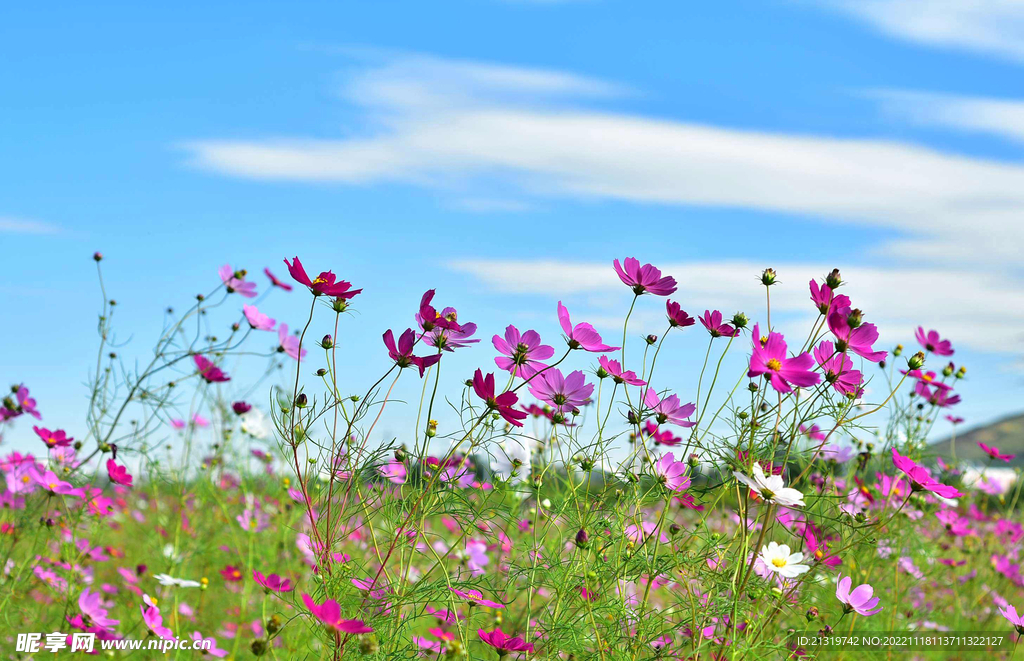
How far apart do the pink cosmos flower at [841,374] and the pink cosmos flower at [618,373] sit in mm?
343

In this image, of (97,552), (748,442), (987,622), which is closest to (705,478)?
(748,442)

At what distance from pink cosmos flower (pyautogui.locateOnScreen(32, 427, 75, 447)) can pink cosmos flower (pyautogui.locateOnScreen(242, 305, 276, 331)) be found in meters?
0.61

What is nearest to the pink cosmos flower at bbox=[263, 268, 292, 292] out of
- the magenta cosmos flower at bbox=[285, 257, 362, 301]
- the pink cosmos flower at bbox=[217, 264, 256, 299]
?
the pink cosmos flower at bbox=[217, 264, 256, 299]

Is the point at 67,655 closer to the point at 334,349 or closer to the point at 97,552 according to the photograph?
the point at 97,552

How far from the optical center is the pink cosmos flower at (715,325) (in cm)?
164

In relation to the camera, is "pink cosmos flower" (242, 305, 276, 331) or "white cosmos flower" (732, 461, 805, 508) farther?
"pink cosmos flower" (242, 305, 276, 331)

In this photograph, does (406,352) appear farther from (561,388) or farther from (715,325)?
(715,325)

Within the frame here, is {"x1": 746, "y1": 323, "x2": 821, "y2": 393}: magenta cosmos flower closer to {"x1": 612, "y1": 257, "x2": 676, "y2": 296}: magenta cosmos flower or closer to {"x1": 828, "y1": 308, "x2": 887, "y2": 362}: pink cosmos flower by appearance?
{"x1": 828, "y1": 308, "x2": 887, "y2": 362}: pink cosmos flower

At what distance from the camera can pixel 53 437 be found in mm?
2367

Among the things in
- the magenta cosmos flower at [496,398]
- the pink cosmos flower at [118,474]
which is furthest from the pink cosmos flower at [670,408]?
the pink cosmos flower at [118,474]

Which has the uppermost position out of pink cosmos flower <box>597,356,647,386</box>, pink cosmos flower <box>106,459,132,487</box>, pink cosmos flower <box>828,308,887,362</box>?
pink cosmos flower <box>828,308,887,362</box>

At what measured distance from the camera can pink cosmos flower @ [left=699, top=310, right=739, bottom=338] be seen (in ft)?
5.38

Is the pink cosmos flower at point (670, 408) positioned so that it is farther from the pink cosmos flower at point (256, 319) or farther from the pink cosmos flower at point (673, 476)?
the pink cosmos flower at point (256, 319)

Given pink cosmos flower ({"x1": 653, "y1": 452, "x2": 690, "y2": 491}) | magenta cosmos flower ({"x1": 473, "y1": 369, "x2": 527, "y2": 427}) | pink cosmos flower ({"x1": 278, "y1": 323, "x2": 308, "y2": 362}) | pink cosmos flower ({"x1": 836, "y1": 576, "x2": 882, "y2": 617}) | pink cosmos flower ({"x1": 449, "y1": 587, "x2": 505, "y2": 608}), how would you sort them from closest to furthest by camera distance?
1. magenta cosmos flower ({"x1": 473, "y1": 369, "x2": 527, "y2": 427})
2. pink cosmos flower ({"x1": 449, "y1": 587, "x2": 505, "y2": 608})
3. pink cosmos flower ({"x1": 653, "y1": 452, "x2": 690, "y2": 491})
4. pink cosmos flower ({"x1": 836, "y1": 576, "x2": 882, "y2": 617})
5. pink cosmos flower ({"x1": 278, "y1": 323, "x2": 308, "y2": 362})
